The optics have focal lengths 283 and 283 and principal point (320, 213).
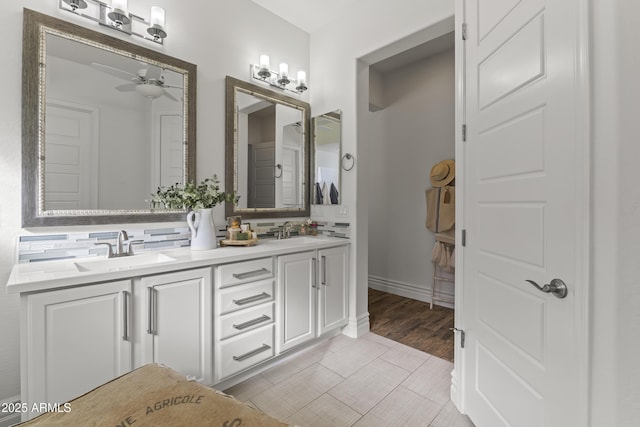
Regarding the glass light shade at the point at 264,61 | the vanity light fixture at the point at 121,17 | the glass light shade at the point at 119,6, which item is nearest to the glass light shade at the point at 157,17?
the vanity light fixture at the point at 121,17

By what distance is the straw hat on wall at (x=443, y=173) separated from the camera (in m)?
3.15

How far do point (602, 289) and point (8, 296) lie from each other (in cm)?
264

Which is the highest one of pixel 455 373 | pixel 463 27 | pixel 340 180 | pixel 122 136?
pixel 463 27

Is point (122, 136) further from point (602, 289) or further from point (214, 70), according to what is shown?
point (602, 289)

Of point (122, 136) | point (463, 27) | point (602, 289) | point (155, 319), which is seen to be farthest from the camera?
point (122, 136)

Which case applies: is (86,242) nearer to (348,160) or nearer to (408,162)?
(348,160)

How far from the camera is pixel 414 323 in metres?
2.93

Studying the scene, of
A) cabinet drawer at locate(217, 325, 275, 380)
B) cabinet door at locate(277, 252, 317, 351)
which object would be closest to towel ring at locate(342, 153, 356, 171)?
cabinet door at locate(277, 252, 317, 351)

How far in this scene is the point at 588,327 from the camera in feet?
2.99

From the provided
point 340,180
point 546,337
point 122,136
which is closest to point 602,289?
point 546,337

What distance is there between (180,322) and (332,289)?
127cm

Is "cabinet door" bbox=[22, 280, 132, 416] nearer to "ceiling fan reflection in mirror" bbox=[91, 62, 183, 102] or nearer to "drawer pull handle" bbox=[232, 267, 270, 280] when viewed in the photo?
"drawer pull handle" bbox=[232, 267, 270, 280]

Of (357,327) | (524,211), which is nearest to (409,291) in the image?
(357,327)

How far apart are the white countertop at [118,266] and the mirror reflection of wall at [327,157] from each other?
74 centimetres
